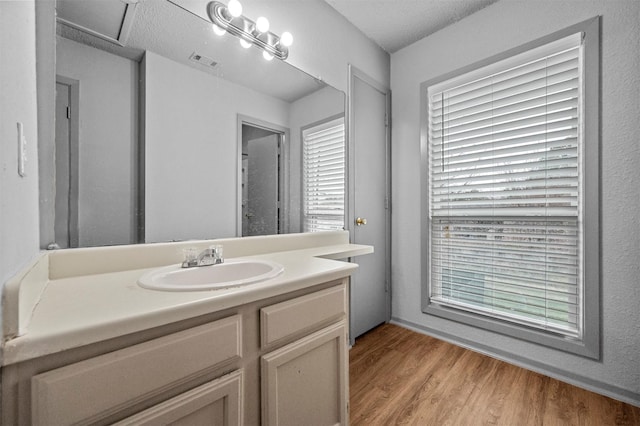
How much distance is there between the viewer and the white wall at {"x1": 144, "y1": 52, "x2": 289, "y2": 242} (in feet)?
3.85

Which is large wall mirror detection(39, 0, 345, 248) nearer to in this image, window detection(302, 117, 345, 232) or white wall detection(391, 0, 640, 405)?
window detection(302, 117, 345, 232)

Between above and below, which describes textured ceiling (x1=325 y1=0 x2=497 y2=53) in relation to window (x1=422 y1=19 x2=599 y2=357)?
above

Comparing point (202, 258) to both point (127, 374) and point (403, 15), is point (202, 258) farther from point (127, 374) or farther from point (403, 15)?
point (403, 15)

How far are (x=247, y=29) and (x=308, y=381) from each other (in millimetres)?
1676

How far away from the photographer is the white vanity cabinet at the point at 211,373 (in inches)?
20.6

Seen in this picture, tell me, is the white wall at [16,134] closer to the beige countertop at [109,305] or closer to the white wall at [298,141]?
the beige countertop at [109,305]

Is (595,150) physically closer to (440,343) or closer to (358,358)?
(440,343)

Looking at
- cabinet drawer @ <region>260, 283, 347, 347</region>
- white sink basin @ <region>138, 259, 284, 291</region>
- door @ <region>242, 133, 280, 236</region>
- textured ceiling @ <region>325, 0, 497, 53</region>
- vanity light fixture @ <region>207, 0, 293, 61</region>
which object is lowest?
cabinet drawer @ <region>260, 283, 347, 347</region>

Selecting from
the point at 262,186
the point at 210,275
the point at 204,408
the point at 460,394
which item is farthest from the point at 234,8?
the point at 460,394

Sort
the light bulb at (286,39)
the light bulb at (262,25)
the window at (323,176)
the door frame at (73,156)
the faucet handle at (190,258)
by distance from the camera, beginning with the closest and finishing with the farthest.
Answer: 1. the door frame at (73,156)
2. the faucet handle at (190,258)
3. the light bulb at (262,25)
4. the light bulb at (286,39)
5. the window at (323,176)

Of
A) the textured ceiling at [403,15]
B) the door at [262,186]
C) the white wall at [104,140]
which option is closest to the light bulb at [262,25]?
the door at [262,186]

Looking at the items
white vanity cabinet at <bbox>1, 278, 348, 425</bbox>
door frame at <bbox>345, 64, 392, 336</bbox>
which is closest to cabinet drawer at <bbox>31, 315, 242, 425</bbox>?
white vanity cabinet at <bbox>1, 278, 348, 425</bbox>

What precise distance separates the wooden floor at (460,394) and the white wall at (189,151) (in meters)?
1.22

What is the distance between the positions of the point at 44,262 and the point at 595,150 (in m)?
2.54
